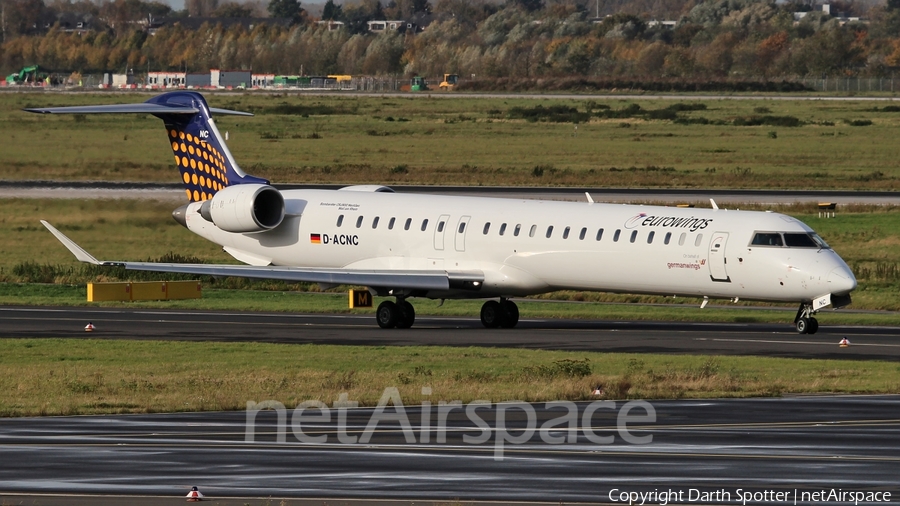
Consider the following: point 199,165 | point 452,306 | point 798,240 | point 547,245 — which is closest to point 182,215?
point 199,165

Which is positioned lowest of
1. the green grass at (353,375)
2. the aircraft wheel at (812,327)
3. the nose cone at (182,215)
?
the aircraft wheel at (812,327)

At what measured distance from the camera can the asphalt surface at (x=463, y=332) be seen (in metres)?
33.5

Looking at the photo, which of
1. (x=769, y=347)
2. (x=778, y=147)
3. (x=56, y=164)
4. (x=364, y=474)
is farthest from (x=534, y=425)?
(x=778, y=147)

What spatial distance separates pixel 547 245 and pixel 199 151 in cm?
1162

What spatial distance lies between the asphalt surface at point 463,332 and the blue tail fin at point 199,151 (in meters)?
3.65

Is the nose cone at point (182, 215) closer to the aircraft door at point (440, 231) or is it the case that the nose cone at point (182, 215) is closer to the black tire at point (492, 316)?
the aircraft door at point (440, 231)

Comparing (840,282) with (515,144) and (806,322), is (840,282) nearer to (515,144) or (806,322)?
(806,322)

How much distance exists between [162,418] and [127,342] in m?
11.8

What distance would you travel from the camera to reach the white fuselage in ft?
113

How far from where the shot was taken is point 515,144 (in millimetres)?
106938

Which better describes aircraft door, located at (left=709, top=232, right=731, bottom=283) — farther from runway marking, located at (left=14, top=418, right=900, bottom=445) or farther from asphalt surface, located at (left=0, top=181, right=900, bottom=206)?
asphalt surface, located at (left=0, top=181, right=900, bottom=206)

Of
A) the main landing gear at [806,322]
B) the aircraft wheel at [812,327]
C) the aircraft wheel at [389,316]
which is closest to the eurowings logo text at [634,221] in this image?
the main landing gear at [806,322]

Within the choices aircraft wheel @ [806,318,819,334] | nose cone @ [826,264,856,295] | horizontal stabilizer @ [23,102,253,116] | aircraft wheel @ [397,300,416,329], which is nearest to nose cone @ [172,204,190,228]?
horizontal stabilizer @ [23,102,253,116]

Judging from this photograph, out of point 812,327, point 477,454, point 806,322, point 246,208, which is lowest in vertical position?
point 812,327
